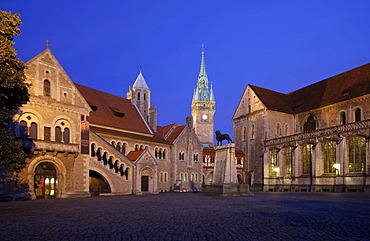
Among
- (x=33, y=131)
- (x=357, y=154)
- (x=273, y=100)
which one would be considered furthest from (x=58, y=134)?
(x=273, y=100)

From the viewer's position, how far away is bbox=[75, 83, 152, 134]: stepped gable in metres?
44.0

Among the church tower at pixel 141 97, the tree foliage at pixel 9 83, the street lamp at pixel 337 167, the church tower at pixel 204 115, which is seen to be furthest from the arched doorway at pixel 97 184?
the church tower at pixel 204 115

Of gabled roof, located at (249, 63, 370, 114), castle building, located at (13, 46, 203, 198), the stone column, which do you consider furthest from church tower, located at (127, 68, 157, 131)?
the stone column

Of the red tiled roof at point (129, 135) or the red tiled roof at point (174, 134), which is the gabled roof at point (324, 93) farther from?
the red tiled roof at point (129, 135)

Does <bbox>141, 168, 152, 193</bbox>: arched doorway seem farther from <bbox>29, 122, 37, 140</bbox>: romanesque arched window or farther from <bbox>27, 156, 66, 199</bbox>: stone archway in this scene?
<bbox>29, 122, 37, 140</bbox>: romanesque arched window

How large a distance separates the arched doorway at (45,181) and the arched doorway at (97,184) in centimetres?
591

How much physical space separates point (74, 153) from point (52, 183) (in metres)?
3.42

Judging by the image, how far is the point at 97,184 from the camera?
38969mm

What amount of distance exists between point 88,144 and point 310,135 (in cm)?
3074

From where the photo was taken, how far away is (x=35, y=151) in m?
29.2

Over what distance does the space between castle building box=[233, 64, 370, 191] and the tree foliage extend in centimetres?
3679

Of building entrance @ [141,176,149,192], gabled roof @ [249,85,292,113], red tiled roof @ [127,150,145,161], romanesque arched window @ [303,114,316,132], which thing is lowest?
building entrance @ [141,176,149,192]

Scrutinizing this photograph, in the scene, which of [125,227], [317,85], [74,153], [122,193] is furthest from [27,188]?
[317,85]

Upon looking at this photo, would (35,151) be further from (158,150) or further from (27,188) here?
(158,150)
